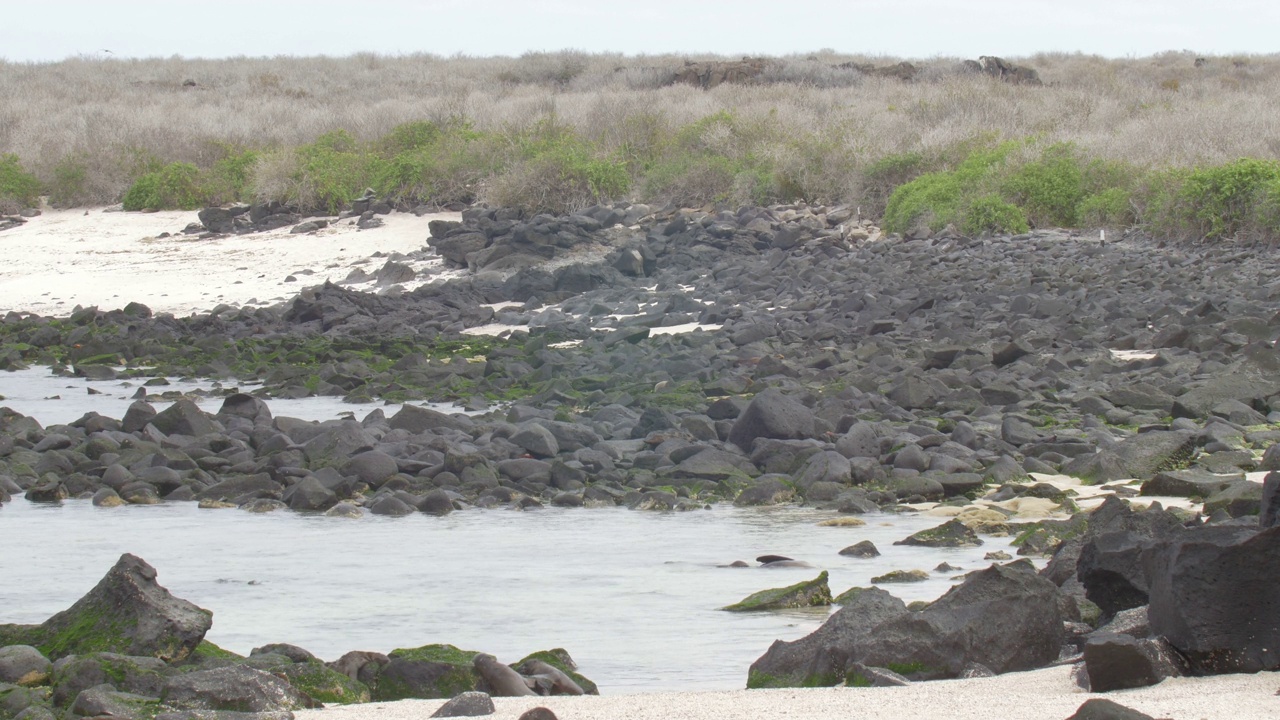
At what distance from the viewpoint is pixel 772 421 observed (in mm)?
9078

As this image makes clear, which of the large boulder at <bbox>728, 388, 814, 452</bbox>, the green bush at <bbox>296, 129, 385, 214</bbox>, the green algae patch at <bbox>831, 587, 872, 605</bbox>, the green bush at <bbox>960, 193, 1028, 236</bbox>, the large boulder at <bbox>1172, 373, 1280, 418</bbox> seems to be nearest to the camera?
the green algae patch at <bbox>831, 587, 872, 605</bbox>

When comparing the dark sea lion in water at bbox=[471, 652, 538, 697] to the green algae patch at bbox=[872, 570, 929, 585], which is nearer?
the dark sea lion in water at bbox=[471, 652, 538, 697]

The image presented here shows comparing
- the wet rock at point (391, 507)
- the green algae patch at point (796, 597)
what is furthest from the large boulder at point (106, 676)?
the wet rock at point (391, 507)

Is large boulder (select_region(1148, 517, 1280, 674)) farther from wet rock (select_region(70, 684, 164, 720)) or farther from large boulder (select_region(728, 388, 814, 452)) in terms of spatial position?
large boulder (select_region(728, 388, 814, 452))

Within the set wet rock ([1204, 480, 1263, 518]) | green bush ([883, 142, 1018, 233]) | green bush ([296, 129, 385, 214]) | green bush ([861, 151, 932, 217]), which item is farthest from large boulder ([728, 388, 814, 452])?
green bush ([296, 129, 385, 214])

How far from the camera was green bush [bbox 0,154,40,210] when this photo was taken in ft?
88.9

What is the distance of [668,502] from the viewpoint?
8211 mm

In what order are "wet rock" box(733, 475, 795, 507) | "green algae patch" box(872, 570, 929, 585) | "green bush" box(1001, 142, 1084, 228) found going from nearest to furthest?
"green algae patch" box(872, 570, 929, 585), "wet rock" box(733, 475, 795, 507), "green bush" box(1001, 142, 1084, 228)

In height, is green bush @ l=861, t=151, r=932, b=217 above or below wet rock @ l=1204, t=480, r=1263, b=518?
above

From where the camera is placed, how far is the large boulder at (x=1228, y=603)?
3598mm

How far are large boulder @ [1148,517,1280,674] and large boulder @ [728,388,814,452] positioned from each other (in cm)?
540

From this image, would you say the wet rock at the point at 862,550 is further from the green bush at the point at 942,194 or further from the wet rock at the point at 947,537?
the green bush at the point at 942,194

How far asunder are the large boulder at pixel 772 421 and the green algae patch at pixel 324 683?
5288mm

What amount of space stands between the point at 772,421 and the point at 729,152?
16.3 meters
